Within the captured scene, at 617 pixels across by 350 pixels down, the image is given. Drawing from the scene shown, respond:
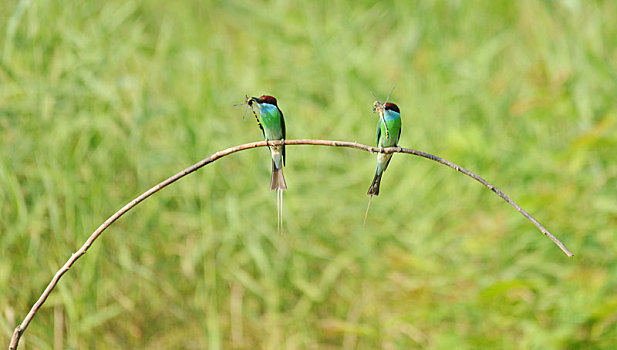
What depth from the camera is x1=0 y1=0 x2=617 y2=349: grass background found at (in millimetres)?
2967

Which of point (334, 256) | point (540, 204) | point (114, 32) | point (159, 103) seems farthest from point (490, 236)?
point (114, 32)

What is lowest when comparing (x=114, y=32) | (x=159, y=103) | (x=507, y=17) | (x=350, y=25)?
(x=159, y=103)

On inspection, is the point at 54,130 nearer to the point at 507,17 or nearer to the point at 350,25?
the point at 350,25

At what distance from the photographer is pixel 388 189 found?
12.9ft

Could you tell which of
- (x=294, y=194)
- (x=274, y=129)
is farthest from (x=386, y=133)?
(x=294, y=194)

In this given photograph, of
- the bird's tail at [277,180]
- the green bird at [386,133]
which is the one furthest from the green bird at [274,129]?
the green bird at [386,133]

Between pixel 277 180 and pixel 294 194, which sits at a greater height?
pixel 294 194

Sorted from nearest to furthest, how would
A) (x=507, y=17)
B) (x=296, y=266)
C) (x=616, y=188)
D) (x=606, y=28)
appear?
1. (x=616, y=188)
2. (x=296, y=266)
3. (x=606, y=28)
4. (x=507, y=17)

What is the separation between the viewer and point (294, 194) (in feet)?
11.9

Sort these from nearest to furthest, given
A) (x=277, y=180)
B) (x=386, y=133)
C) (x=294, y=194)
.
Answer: (x=386, y=133) → (x=277, y=180) → (x=294, y=194)

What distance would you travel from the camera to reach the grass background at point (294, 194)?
2967 mm

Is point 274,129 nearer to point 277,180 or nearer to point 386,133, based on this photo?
point 277,180

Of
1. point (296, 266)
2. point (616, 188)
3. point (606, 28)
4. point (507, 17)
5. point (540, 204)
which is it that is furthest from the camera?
point (507, 17)

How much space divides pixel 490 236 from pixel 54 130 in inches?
69.1
